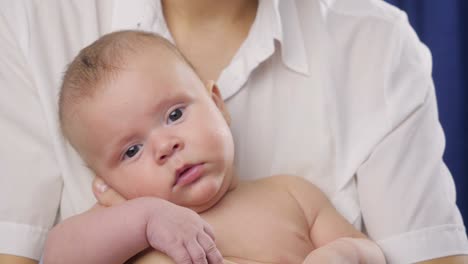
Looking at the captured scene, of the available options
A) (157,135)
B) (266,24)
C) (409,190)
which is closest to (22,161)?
(157,135)

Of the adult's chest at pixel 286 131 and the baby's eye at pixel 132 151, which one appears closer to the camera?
the baby's eye at pixel 132 151

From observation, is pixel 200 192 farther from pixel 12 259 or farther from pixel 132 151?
pixel 12 259

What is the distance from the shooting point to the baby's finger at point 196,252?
1159 mm

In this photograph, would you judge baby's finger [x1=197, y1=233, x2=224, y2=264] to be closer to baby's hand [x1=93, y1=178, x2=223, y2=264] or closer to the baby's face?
baby's hand [x1=93, y1=178, x2=223, y2=264]

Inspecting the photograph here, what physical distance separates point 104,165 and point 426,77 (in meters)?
0.68

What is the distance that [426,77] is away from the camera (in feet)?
5.25

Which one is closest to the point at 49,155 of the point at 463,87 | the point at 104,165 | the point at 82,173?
the point at 82,173

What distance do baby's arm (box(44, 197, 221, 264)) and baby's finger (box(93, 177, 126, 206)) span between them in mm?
54

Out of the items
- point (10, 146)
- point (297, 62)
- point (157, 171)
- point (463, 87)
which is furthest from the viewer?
point (463, 87)

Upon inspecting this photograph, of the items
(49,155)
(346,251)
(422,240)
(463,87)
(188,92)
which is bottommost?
(463,87)

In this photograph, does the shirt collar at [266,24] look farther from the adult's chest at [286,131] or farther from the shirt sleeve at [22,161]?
the shirt sleeve at [22,161]

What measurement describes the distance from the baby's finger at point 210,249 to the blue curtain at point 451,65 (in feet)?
5.27

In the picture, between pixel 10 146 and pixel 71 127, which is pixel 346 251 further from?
pixel 10 146

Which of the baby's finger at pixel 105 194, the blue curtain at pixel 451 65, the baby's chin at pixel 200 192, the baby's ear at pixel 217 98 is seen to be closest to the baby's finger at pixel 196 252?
the baby's chin at pixel 200 192
